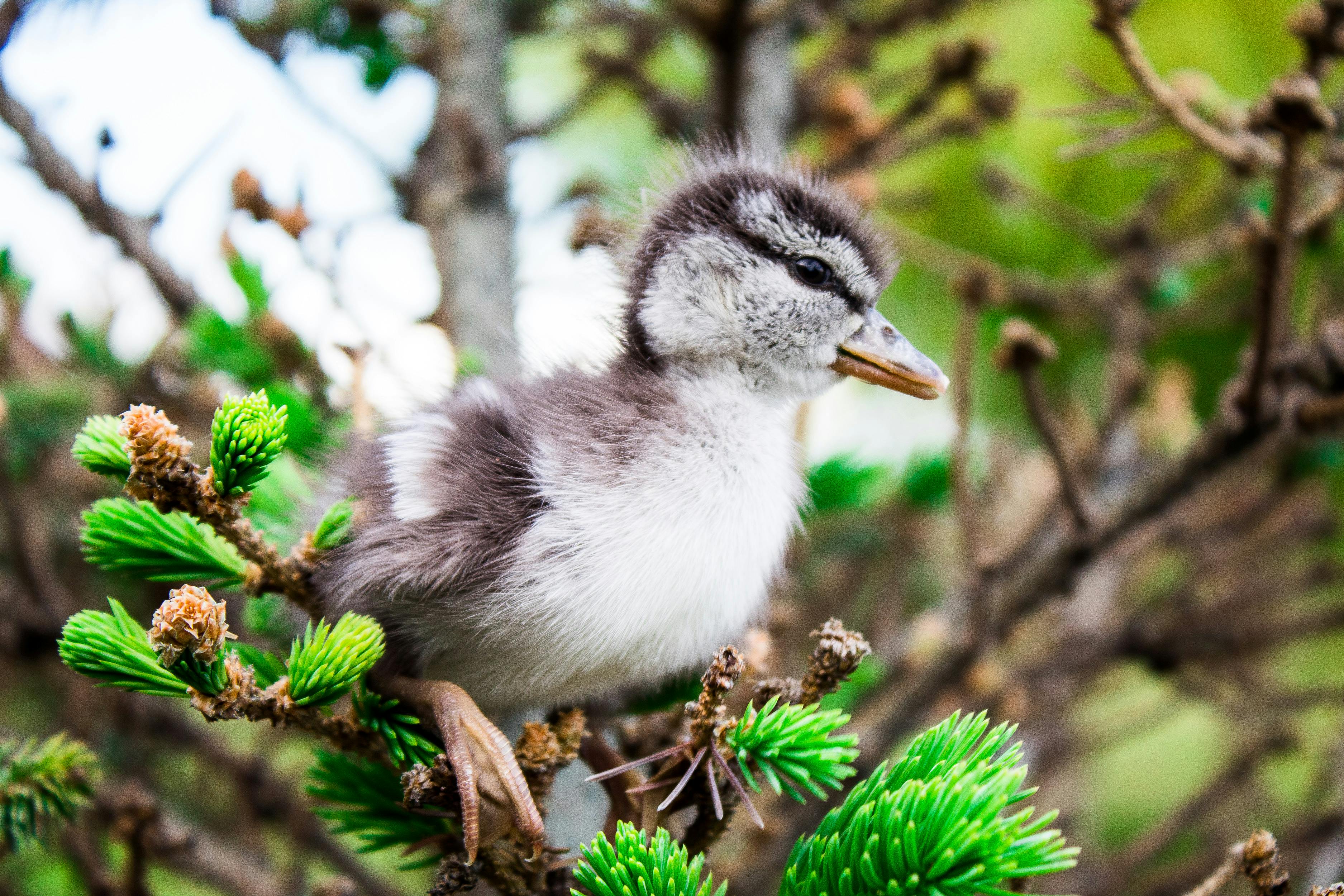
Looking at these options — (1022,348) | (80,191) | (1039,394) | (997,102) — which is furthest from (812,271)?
(80,191)

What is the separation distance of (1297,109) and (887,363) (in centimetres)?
53

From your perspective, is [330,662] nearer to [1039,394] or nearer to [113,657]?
[113,657]

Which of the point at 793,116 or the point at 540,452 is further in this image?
the point at 793,116

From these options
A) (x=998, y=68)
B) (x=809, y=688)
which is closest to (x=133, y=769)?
(x=809, y=688)

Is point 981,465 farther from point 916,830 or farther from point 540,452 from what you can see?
point 916,830

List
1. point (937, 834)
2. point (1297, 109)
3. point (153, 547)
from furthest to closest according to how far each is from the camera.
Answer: point (1297, 109), point (153, 547), point (937, 834)

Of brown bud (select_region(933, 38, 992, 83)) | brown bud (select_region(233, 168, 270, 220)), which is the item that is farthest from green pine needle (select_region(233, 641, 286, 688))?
brown bud (select_region(933, 38, 992, 83))

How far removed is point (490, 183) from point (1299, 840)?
6.83 ft

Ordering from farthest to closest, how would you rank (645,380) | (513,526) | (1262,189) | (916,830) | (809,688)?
(1262,189)
(645,380)
(513,526)
(809,688)
(916,830)

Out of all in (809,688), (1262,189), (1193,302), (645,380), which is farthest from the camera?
(1193,302)

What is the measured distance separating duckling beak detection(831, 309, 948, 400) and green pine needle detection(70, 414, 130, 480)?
2.47 ft

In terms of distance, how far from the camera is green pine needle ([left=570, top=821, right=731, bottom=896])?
66 centimetres

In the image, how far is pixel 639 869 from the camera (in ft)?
2.17

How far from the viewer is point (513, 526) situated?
0.88 m
